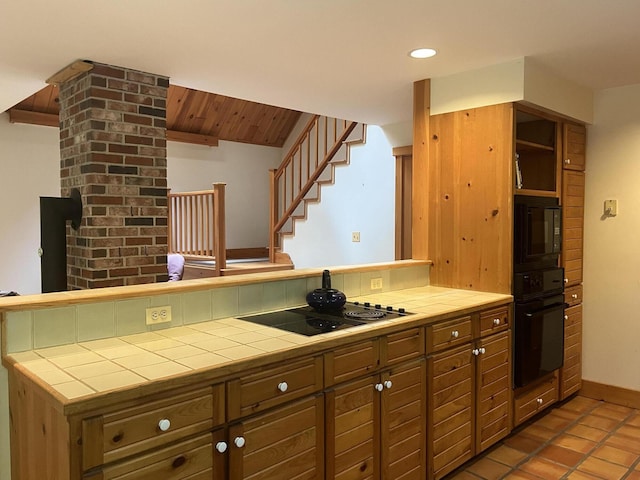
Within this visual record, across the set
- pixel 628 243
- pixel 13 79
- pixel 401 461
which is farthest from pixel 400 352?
pixel 13 79

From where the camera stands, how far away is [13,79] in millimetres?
3297

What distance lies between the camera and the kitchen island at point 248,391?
1.38m

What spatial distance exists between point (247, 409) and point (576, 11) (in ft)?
7.24

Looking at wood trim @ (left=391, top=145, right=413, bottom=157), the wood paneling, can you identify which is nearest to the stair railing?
wood trim @ (left=391, top=145, right=413, bottom=157)

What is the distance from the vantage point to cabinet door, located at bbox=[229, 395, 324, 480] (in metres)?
1.62

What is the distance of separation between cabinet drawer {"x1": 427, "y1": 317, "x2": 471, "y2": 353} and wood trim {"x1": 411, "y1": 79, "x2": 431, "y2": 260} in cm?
87

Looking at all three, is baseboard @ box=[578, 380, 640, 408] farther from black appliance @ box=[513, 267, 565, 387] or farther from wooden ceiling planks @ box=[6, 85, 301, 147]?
wooden ceiling planks @ box=[6, 85, 301, 147]

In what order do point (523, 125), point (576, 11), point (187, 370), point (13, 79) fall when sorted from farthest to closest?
point (523, 125) → point (13, 79) → point (576, 11) → point (187, 370)

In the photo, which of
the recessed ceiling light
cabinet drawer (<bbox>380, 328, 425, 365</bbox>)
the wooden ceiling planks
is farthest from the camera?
the wooden ceiling planks

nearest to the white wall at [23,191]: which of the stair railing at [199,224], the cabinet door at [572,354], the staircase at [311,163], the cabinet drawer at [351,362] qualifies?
the stair railing at [199,224]

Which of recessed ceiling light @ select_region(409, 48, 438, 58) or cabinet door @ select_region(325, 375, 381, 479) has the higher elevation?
recessed ceiling light @ select_region(409, 48, 438, 58)

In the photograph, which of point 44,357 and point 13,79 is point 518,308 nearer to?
point 44,357

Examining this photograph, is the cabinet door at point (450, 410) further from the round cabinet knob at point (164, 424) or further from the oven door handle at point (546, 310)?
the round cabinet knob at point (164, 424)

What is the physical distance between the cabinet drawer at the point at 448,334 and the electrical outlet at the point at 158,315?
121cm
